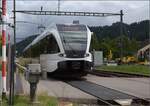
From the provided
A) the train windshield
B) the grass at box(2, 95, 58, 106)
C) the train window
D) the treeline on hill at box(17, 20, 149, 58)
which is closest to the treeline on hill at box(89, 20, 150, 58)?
the treeline on hill at box(17, 20, 149, 58)

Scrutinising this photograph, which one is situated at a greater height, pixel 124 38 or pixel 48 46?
pixel 124 38

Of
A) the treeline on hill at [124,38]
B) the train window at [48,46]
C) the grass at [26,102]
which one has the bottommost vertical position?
the grass at [26,102]

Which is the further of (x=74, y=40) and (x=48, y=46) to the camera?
(x=48, y=46)

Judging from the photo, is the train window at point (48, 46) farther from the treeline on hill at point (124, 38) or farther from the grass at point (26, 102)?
the treeline on hill at point (124, 38)

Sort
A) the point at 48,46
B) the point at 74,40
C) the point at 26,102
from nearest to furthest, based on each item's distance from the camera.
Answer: the point at 26,102
the point at 74,40
the point at 48,46

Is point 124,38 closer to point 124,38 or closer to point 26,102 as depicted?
point 124,38

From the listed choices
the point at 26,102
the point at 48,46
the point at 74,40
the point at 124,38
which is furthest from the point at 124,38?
the point at 26,102

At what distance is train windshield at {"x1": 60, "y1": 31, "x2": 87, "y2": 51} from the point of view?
25.6 m

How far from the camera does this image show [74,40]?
2597 cm

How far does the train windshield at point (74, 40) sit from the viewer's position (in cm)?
2558

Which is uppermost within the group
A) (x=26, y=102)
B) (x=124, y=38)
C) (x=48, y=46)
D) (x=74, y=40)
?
(x=124, y=38)

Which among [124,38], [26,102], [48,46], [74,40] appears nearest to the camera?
[26,102]

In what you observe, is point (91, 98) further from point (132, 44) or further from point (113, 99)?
point (132, 44)

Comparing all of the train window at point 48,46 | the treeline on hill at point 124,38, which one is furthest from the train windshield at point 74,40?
the treeline on hill at point 124,38
